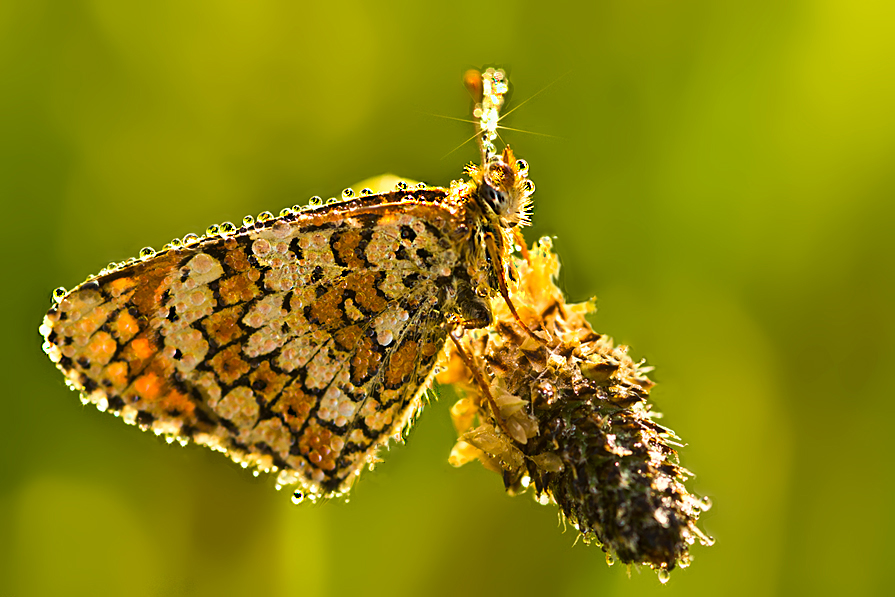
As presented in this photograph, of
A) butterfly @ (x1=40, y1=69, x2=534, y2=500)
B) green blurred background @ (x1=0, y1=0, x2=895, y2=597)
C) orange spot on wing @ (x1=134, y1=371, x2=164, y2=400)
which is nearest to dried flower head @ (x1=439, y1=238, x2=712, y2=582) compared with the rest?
butterfly @ (x1=40, y1=69, x2=534, y2=500)

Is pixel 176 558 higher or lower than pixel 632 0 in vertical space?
lower

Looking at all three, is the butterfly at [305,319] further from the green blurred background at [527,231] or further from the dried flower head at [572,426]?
the green blurred background at [527,231]

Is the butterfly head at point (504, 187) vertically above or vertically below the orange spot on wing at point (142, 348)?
above

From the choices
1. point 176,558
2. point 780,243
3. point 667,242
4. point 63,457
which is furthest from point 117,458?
point 780,243

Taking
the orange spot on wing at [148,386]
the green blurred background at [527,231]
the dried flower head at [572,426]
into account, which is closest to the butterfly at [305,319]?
the orange spot on wing at [148,386]

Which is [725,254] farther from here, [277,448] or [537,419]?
[277,448]

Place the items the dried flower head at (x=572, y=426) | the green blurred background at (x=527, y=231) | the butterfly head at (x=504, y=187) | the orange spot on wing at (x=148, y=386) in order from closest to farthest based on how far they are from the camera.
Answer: the dried flower head at (x=572, y=426) < the orange spot on wing at (x=148, y=386) < the butterfly head at (x=504, y=187) < the green blurred background at (x=527, y=231)

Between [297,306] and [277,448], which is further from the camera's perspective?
[297,306]
